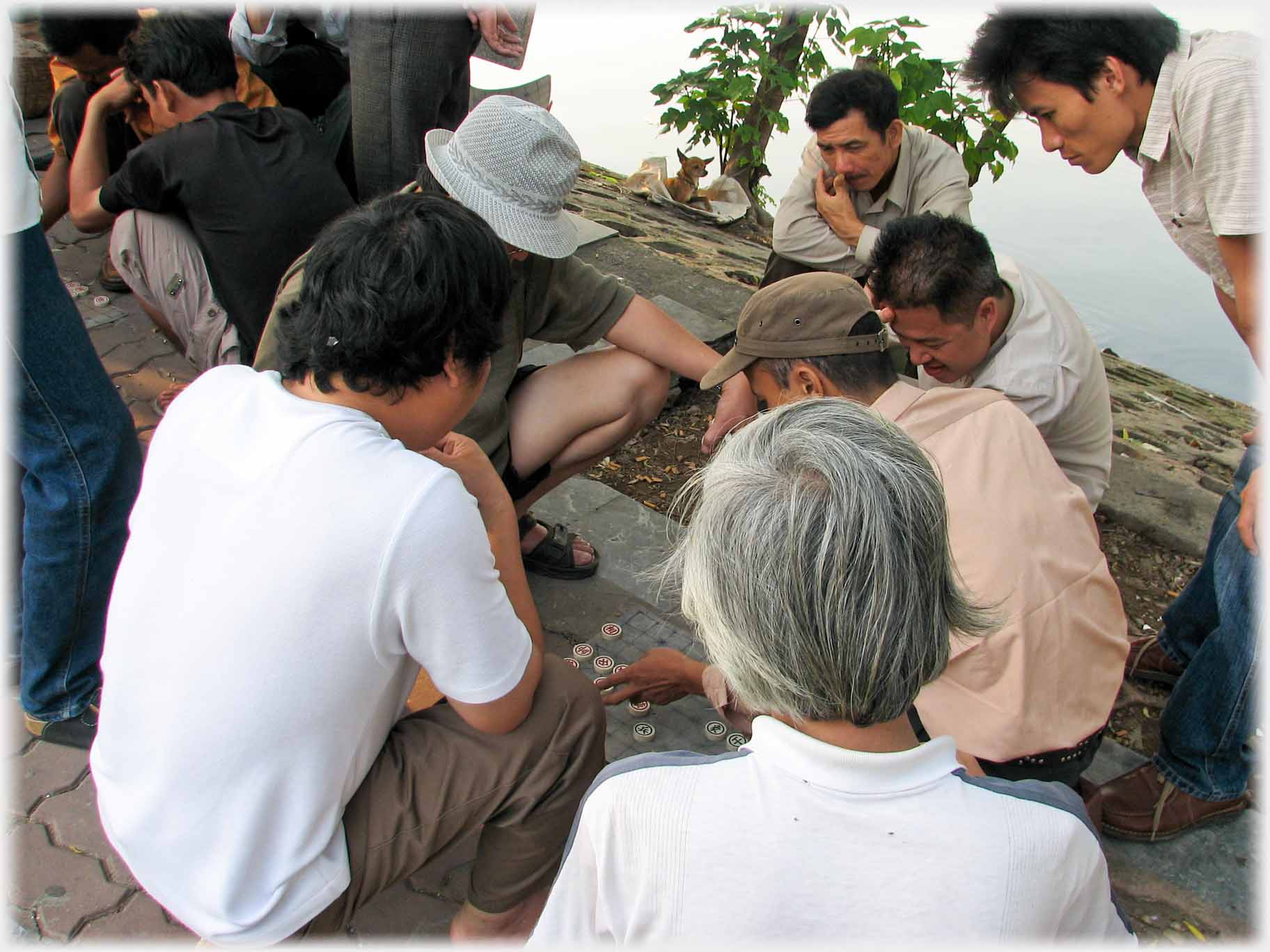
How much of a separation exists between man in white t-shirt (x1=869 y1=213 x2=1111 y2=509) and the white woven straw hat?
0.93 metres

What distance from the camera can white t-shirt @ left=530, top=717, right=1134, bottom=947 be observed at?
3.70 ft

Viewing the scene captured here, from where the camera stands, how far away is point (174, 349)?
4.01 metres

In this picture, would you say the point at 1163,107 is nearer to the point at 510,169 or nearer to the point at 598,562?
the point at 510,169

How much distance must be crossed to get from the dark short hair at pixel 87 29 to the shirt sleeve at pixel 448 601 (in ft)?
9.63

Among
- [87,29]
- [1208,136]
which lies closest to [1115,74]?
[1208,136]

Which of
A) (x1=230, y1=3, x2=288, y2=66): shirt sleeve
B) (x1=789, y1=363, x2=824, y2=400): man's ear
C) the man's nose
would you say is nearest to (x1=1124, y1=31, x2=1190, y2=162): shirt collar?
the man's nose

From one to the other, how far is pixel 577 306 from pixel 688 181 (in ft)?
15.1

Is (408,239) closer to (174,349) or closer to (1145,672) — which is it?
(1145,672)

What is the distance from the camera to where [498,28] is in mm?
3387

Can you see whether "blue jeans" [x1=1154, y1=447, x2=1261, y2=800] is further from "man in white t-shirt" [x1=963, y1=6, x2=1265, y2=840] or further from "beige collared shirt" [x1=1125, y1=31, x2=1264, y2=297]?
"beige collared shirt" [x1=1125, y1=31, x2=1264, y2=297]

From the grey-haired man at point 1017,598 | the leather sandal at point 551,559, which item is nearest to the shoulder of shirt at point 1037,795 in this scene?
the grey-haired man at point 1017,598

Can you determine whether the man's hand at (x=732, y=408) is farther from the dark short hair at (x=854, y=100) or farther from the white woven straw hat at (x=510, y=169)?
the dark short hair at (x=854, y=100)

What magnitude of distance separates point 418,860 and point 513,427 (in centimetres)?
139

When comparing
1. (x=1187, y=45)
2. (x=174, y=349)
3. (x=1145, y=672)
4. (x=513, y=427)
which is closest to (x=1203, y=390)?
(x=1145, y=672)
